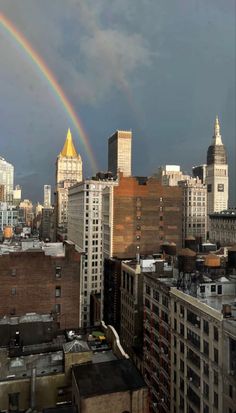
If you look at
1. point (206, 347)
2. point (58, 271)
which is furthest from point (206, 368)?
point (58, 271)

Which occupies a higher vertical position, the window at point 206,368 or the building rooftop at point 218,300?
the building rooftop at point 218,300

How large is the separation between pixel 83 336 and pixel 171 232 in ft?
218

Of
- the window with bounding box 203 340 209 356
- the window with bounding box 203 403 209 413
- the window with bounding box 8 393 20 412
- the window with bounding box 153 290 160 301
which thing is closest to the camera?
the window with bounding box 8 393 20 412

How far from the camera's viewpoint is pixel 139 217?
91.4 m

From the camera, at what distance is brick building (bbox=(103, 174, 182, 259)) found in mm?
88312

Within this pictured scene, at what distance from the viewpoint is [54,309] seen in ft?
167

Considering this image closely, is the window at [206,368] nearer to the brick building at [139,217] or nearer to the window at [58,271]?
the window at [58,271]

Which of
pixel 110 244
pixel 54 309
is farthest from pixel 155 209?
pixel 54 309

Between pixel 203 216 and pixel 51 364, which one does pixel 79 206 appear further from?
pixel 51 364

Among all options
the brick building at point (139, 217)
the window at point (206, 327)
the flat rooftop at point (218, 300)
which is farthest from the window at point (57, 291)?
the brick building at point (139, 217)

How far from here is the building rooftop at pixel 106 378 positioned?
19931mm

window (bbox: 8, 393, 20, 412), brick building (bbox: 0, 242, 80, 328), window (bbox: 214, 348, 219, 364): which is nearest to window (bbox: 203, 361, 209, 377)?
window (bbox: 214, 348, 219, 364)

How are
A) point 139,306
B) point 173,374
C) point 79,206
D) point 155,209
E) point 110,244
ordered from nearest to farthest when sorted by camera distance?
point 173,374, point 139,306, point 110,244, point 155,209, point 79,206

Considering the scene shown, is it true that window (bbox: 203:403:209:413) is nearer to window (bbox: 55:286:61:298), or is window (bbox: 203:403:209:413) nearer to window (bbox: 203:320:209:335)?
window (bbox: 203:320:209:335)
